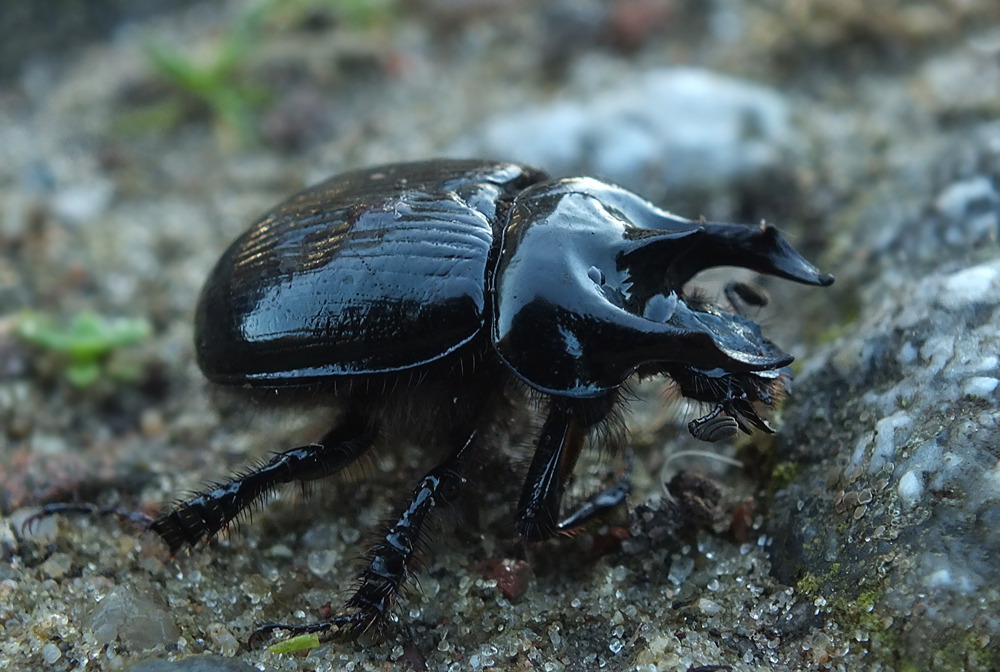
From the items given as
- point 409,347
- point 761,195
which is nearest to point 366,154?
point 761,195

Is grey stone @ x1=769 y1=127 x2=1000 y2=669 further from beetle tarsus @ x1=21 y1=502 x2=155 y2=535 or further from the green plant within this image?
the green plant

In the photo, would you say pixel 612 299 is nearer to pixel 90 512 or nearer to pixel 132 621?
pixel 132 621

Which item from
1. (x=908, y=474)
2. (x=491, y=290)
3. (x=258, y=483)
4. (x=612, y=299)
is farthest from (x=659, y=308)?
(x=258, y=483)

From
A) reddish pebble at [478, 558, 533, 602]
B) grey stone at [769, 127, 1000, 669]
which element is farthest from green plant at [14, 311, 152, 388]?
grey stone at [769, 127, 1000, 669]

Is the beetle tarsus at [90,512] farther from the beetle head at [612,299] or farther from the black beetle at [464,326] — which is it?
the beetle head at [612,299]

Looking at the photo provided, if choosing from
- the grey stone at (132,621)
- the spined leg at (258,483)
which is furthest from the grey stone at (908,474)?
the grey stone at (132,621)
